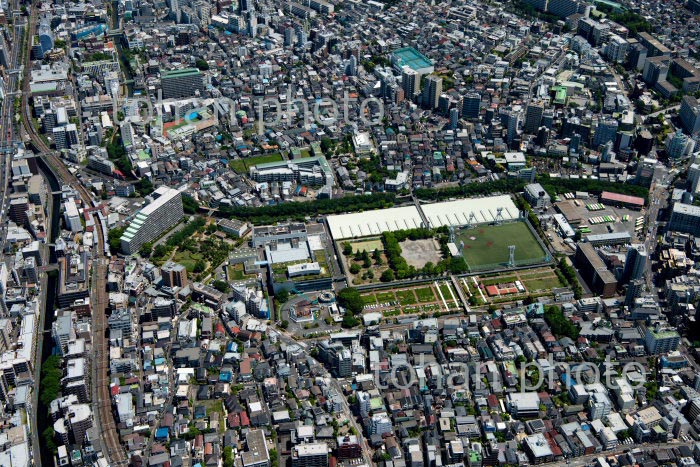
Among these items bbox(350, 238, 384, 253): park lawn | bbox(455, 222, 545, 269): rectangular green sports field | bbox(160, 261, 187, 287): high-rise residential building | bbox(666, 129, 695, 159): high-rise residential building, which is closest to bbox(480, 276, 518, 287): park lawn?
bbox(455, 222, 545, 269): rectangular green sports field

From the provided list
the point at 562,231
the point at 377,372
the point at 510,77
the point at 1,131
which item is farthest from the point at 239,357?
the point at 510,77

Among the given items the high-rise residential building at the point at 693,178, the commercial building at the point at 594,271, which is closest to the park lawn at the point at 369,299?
the commercial building at the point at 594,271

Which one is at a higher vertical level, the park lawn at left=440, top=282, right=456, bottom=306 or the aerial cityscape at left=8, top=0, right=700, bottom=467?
the aerial cityscape at left=8, top=0, right=700, bottom=467

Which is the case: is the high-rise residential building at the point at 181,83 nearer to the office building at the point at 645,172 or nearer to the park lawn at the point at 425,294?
the park lawn at the point at 425,294

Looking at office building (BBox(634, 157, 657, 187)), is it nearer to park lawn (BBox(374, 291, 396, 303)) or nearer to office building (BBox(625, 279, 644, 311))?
office building (BBox(625, 279, 644, 311))

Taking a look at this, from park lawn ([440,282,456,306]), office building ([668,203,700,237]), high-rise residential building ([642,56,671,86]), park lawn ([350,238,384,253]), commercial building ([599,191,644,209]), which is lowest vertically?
park lawn ([440,282,456,306])

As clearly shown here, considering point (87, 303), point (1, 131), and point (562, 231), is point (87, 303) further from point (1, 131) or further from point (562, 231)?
point (562, 231)
